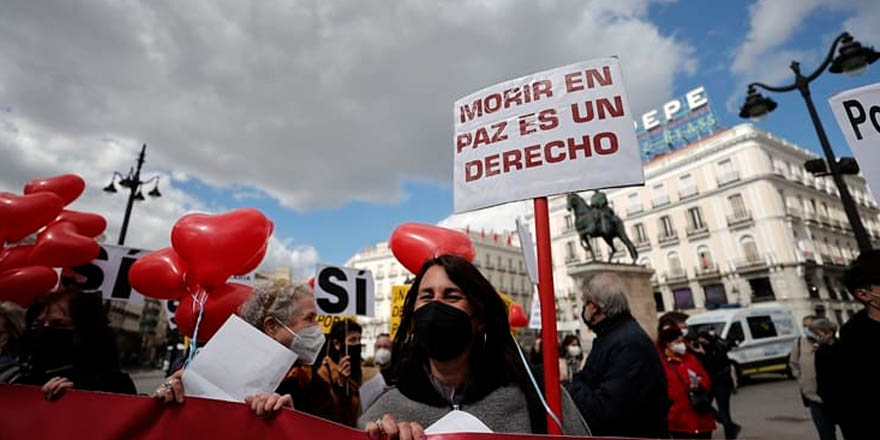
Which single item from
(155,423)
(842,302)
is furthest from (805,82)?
(842,302)

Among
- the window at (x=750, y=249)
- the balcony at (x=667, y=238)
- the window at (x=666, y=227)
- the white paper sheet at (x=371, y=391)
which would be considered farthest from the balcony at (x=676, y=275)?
the white paper sheet at (x=371, y=391)

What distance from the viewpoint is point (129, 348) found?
1679 inches

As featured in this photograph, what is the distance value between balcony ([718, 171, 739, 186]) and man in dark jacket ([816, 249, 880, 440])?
38.1 metres

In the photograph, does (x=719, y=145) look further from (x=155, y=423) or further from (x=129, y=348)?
(x=129, y=348)

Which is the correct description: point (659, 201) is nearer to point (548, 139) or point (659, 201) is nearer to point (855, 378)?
point (855, 378)

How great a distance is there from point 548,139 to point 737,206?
39.1 meters

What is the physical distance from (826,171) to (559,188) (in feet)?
24.9

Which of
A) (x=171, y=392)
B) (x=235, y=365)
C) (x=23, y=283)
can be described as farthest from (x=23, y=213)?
(x=235, y=365)

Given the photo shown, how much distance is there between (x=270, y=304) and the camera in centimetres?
233

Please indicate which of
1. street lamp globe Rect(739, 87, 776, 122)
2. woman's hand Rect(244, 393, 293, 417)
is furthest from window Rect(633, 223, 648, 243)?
woman's hand Rect(244, 393, 293, 417)

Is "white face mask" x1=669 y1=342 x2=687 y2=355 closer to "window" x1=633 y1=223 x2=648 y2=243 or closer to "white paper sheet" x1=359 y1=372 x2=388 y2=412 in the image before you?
"white paper sheet" x1=359 y1=372 x2=388 y2=412

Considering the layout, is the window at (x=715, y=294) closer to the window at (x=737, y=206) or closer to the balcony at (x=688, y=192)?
the window at (x=737, y=206)

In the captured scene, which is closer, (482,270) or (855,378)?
(855,378)

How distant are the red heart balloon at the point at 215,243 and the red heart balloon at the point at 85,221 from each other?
258 cm
